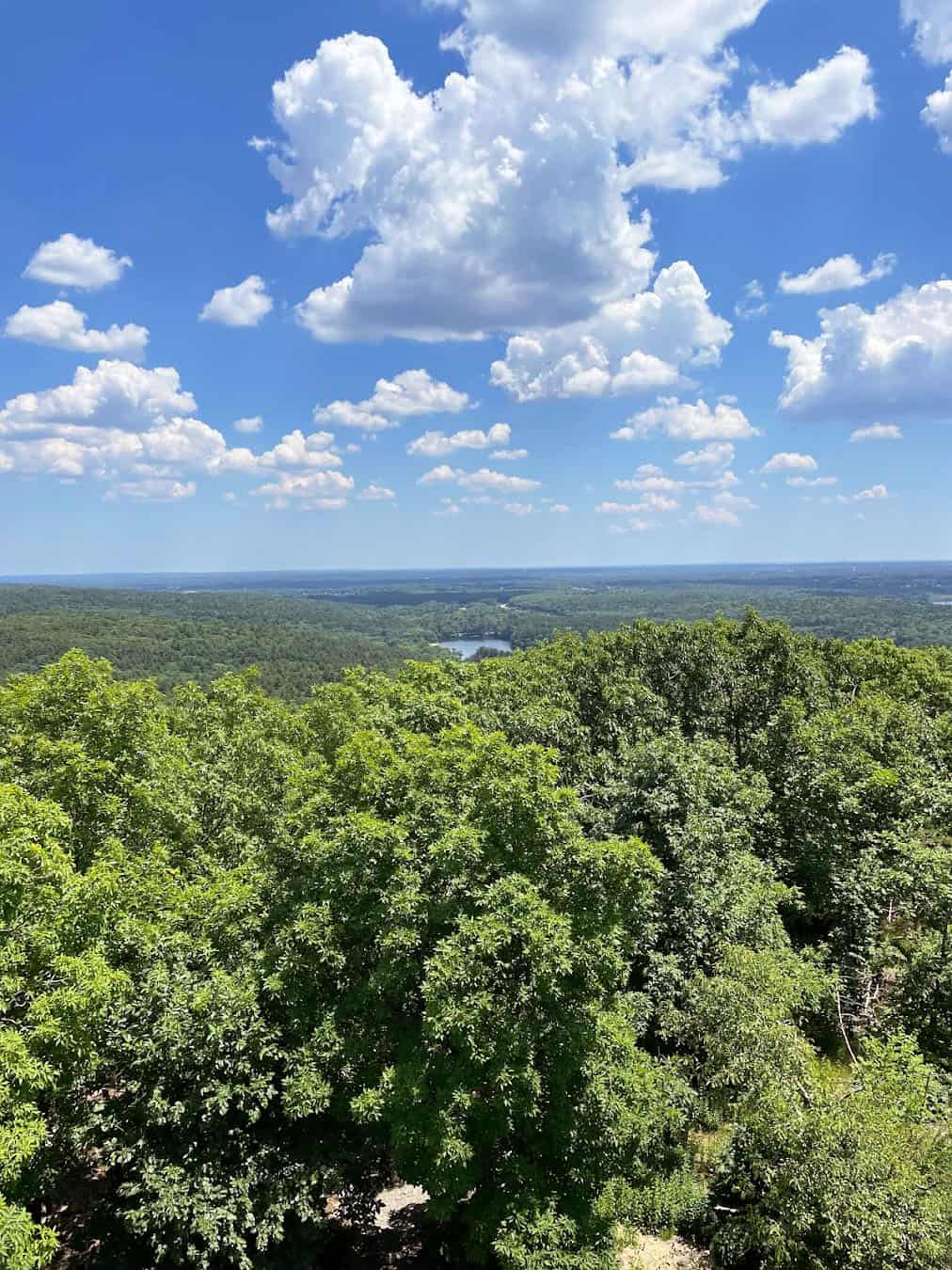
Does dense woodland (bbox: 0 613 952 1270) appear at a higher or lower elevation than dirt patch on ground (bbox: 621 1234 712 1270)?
higher

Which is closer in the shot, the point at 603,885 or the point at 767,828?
the point at 603,885

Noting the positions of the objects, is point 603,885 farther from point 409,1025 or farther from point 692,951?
point 692,951

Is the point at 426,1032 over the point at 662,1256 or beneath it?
over

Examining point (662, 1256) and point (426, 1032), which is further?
point (662, 1256)

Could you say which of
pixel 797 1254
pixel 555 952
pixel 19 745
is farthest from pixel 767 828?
pixel 19 745

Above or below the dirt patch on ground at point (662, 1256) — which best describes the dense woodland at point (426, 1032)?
above

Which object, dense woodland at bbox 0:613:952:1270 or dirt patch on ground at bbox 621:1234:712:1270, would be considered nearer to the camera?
dense woodland at bbox 0:613:952:1270

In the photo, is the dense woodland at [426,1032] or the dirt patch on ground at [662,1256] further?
the dirt patch on ground at [662,1256]

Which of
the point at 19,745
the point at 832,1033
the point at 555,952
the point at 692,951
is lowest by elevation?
the point at 832,1033
